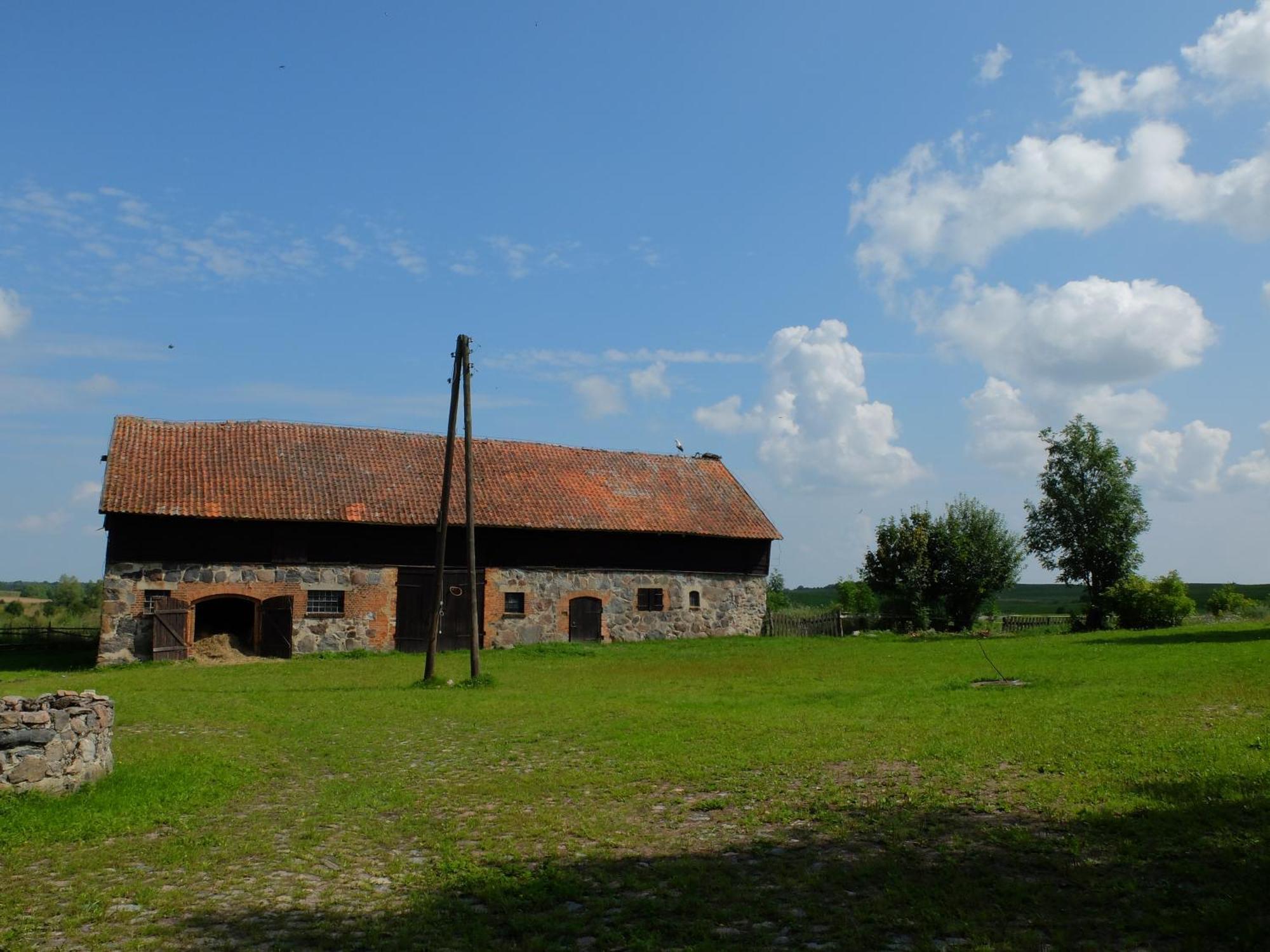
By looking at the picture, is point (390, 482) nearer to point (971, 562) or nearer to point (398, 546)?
point (398, 546)

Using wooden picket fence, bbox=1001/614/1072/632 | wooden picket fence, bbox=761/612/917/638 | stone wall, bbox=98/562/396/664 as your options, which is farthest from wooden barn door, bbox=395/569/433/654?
wooden picket fence, bbox=1001/614/1072/632

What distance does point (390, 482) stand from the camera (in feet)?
113

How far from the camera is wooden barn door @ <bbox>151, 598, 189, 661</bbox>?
2897 centimetres

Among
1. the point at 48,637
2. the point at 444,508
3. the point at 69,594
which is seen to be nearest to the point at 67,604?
the point at 69,594

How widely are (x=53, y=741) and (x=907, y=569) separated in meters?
38.0

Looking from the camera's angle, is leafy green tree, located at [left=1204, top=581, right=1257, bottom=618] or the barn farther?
leafy green tree, located at [left=1204, top=581, right=1257, bottom=618]

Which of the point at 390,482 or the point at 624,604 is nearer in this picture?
the point at 390,482

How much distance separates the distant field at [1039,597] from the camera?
8909 cm

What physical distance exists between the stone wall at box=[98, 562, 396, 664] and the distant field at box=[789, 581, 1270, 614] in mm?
41363

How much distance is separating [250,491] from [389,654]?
23.0 feet

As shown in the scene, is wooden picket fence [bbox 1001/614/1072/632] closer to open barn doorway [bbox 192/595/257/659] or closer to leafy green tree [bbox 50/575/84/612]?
open barn doorway [bbox 192/595/257/659]

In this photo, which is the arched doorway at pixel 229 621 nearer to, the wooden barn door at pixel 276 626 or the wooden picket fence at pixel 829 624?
the wooden barn door at pixel 276 626

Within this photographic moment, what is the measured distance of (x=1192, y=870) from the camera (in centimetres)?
688

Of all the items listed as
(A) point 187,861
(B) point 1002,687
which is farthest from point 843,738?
(A) point 187,861
